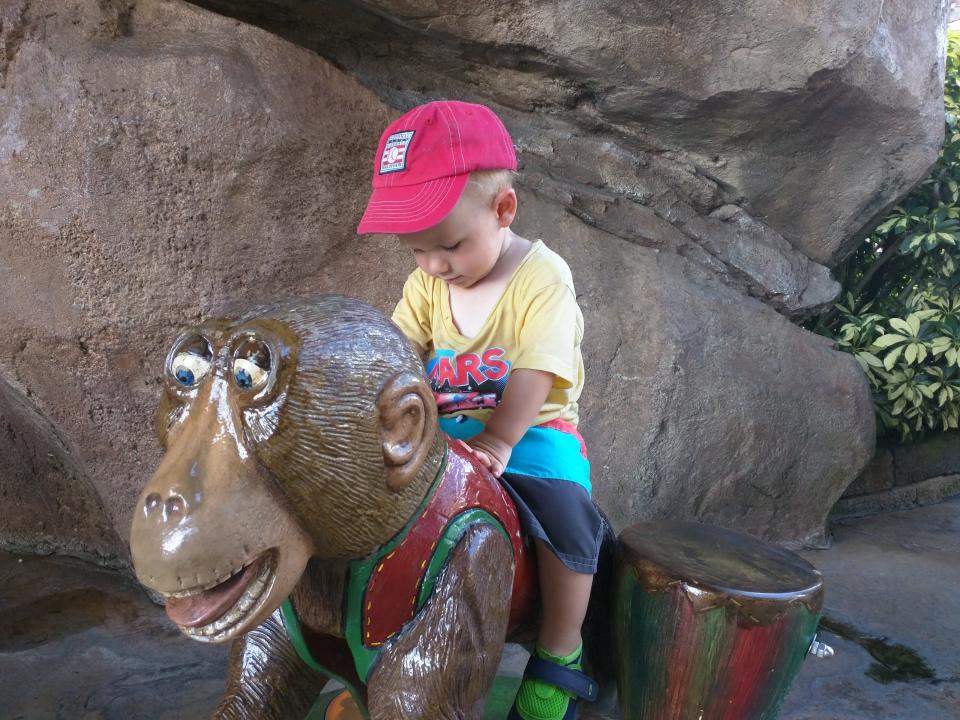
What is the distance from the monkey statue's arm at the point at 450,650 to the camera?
1.17m

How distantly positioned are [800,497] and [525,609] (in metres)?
1.87

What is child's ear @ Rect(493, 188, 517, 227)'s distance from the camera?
1.47 m

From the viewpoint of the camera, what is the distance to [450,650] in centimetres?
118

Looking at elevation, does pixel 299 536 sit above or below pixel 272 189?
below

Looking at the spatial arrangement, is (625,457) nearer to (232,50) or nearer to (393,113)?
(393,113)

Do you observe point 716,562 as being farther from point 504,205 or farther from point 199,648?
point 199,648

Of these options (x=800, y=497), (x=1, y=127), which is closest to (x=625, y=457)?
(x=800, y=497)

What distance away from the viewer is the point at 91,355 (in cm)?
250

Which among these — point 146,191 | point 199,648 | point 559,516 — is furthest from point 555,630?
point 146,191

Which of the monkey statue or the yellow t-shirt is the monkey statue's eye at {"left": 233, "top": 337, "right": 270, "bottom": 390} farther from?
the yellow t-shirt

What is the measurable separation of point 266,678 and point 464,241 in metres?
0.75

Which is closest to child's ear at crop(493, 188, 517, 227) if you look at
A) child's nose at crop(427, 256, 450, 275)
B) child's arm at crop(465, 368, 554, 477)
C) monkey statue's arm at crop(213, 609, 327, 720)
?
child's nose at crop(427, 256, 450, 275)

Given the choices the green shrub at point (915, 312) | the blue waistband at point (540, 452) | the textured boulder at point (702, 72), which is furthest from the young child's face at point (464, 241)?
the green shrub at point (915, 312)

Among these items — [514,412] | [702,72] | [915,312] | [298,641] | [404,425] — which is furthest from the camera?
[915,312]
